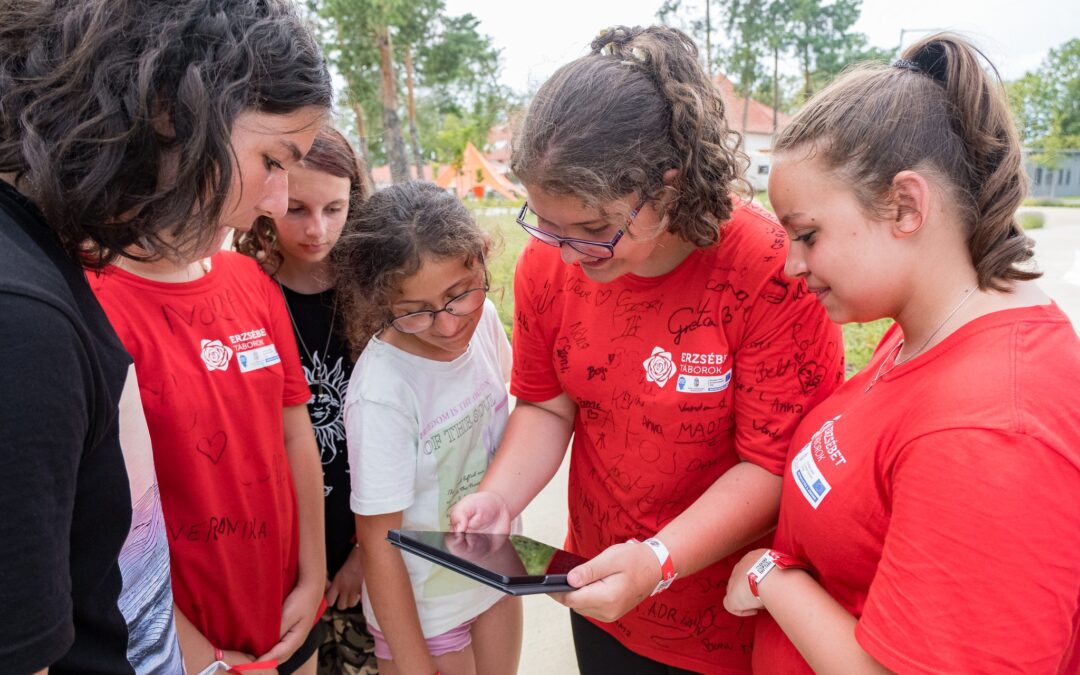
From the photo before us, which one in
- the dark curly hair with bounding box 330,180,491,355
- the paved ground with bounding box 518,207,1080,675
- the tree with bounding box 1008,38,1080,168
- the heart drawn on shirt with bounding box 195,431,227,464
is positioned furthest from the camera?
the tree with bounding box 1008,38,1080,168

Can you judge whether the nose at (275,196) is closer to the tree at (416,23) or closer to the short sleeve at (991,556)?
the short sleeve at (991,556)

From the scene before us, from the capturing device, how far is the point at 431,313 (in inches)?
66.7

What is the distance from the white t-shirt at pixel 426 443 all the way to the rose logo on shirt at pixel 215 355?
0.29 metres

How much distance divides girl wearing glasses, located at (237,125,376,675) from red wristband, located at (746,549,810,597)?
3.87 ft

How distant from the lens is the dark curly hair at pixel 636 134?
1.29 m

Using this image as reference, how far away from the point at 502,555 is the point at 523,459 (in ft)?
1.21

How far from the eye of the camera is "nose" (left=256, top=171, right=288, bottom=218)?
45.1 inches

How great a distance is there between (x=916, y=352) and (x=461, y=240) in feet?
3.45

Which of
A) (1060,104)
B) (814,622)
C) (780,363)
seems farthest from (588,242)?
(1060,104)

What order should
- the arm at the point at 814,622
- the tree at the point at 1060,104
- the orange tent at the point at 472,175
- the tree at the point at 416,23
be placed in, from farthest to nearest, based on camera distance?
the orange tent at the point at 472,175 → the tree at the point at 1060,104 → the tree at the point at 416,23 → the arm at the point at 814,622

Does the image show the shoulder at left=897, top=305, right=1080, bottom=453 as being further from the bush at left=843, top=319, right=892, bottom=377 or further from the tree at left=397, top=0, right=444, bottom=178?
the tree at left=397, top=0, right=444, bottom=178

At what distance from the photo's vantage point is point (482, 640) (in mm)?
1905

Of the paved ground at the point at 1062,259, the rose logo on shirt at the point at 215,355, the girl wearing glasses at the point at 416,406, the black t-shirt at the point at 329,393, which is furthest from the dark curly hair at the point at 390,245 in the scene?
the paved ground at the point at 1062,259

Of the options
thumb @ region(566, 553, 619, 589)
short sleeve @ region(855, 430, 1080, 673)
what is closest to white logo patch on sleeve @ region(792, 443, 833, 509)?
short sleeve @ region(855, 430, 1080, 673)
